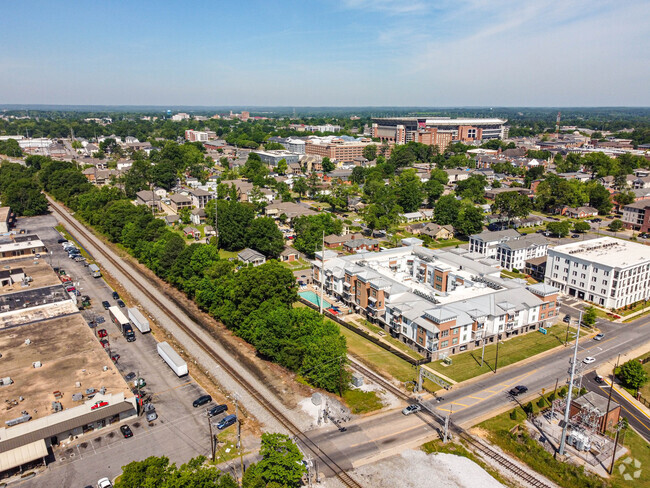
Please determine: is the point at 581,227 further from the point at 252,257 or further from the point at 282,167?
the point at 282,167

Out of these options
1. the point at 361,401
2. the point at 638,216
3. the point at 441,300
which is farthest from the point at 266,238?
the point at 638,216

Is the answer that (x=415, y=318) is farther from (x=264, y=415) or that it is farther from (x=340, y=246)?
(x=340, y=246)

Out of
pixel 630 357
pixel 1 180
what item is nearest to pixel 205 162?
pixel 1 180

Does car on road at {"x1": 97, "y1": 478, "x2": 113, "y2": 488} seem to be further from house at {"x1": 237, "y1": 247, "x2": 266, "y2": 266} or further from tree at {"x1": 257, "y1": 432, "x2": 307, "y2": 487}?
house at {"x1": 237, "y1": 247, "x2": 266, "y2": 266}

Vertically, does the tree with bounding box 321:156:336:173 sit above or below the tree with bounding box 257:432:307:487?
above

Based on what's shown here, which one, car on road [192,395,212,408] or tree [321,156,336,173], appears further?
tree [321,156,336,173]

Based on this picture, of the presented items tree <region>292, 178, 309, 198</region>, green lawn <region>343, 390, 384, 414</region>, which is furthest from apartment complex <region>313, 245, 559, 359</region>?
tree <region>292, 178, 309, 198</region>

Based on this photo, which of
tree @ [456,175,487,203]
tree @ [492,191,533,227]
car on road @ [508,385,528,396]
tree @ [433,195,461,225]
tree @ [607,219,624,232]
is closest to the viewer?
car on road @ [508,385,528,396]

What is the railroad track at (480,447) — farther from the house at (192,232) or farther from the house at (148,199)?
the house at (148,199)
